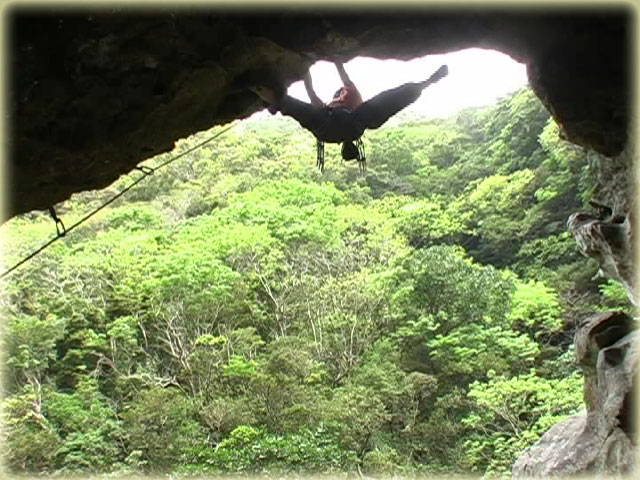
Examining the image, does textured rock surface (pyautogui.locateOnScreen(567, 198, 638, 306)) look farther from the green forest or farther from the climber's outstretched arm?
the green forest

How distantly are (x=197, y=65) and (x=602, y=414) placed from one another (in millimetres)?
4748

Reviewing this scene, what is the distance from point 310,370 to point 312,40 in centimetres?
860

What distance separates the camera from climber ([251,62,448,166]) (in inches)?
148

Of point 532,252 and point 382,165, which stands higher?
point 382,165

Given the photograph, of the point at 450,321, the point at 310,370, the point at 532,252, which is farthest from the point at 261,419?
the point at 532,252

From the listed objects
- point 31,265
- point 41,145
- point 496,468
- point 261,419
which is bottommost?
point 496,468

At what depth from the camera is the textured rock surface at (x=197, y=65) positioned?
9.52 feet

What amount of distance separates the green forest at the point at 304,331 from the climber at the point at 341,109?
23.2ft

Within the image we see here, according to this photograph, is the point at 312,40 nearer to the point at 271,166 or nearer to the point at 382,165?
the point at 271,166

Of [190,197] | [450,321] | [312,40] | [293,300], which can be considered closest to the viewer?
[312,40]

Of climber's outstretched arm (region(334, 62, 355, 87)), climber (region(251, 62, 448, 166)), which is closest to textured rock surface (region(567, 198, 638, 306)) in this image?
climber (region(251, 62, 448, 166))

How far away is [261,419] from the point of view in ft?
34.7

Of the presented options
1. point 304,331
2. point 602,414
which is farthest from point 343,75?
point 304,331

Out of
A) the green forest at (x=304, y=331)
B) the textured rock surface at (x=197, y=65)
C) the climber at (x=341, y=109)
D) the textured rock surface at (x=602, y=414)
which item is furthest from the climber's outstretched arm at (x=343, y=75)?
the green forest at (x=304, y=331)
